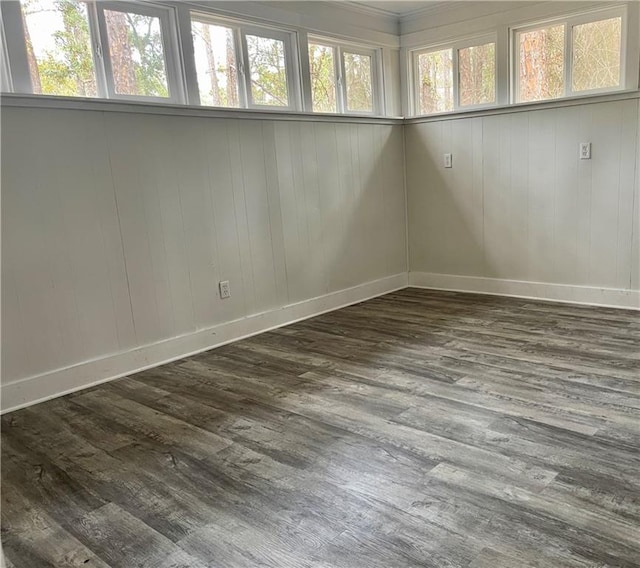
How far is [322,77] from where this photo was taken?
4266 mm

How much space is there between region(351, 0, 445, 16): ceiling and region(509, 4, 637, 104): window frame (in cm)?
73

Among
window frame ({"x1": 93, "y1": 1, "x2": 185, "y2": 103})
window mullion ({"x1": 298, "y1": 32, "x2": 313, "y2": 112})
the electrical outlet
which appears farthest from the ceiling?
the electrical outlet

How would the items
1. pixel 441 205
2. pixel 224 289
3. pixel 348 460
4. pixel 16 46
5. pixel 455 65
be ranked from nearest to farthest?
pixel 348 460 < pixel 16 46 < pixel 224 289 < pixel 455 65 < pixel 441 205

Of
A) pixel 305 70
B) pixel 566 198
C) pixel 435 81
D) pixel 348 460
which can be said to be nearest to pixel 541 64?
pixel 435 81

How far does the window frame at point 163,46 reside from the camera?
297 cm

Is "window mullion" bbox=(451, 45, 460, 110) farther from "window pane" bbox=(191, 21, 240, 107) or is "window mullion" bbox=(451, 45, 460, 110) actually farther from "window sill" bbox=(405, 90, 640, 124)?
"window pane" bbox=(191, 21, 240, 107)

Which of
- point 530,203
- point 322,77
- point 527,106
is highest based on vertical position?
point 322,77

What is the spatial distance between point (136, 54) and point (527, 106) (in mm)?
2833

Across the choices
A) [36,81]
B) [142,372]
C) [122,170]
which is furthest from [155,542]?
[36,81]

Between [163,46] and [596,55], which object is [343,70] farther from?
[596,55]

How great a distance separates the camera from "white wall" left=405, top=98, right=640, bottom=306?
12.4 ft

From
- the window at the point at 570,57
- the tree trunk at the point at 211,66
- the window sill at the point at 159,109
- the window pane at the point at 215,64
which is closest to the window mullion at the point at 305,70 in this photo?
the window sill at the point at 159,109

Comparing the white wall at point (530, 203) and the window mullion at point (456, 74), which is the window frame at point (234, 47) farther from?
the window mullion at point (456, 74)

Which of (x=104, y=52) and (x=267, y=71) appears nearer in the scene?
(x=104, y=52)
